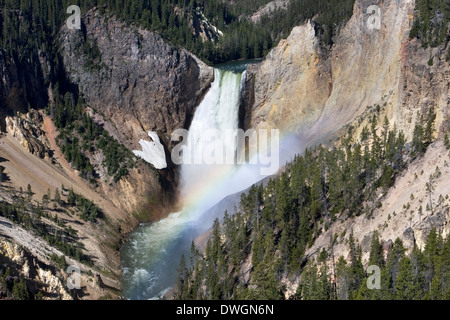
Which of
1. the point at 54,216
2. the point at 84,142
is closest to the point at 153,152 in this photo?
the point at 84,142

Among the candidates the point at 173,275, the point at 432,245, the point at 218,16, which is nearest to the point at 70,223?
the point at 173,275

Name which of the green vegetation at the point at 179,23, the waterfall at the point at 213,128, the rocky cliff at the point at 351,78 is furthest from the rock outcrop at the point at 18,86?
the rocky cliff at the point at 351,78

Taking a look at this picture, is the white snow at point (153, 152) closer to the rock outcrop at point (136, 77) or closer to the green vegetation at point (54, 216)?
the rock outcrop at point (136, 77)

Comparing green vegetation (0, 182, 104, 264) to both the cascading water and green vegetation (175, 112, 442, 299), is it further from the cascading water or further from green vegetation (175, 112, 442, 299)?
green vegetation (175, 112, 442, 299)

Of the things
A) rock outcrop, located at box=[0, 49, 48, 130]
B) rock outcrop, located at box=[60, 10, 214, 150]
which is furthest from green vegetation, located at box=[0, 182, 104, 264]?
rock outcrop, located at box=[60, 10, 214, 150]

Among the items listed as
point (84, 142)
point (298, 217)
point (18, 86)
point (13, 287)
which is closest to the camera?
point (13, 287)

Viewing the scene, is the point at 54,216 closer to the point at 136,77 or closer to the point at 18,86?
the point at 18,86
